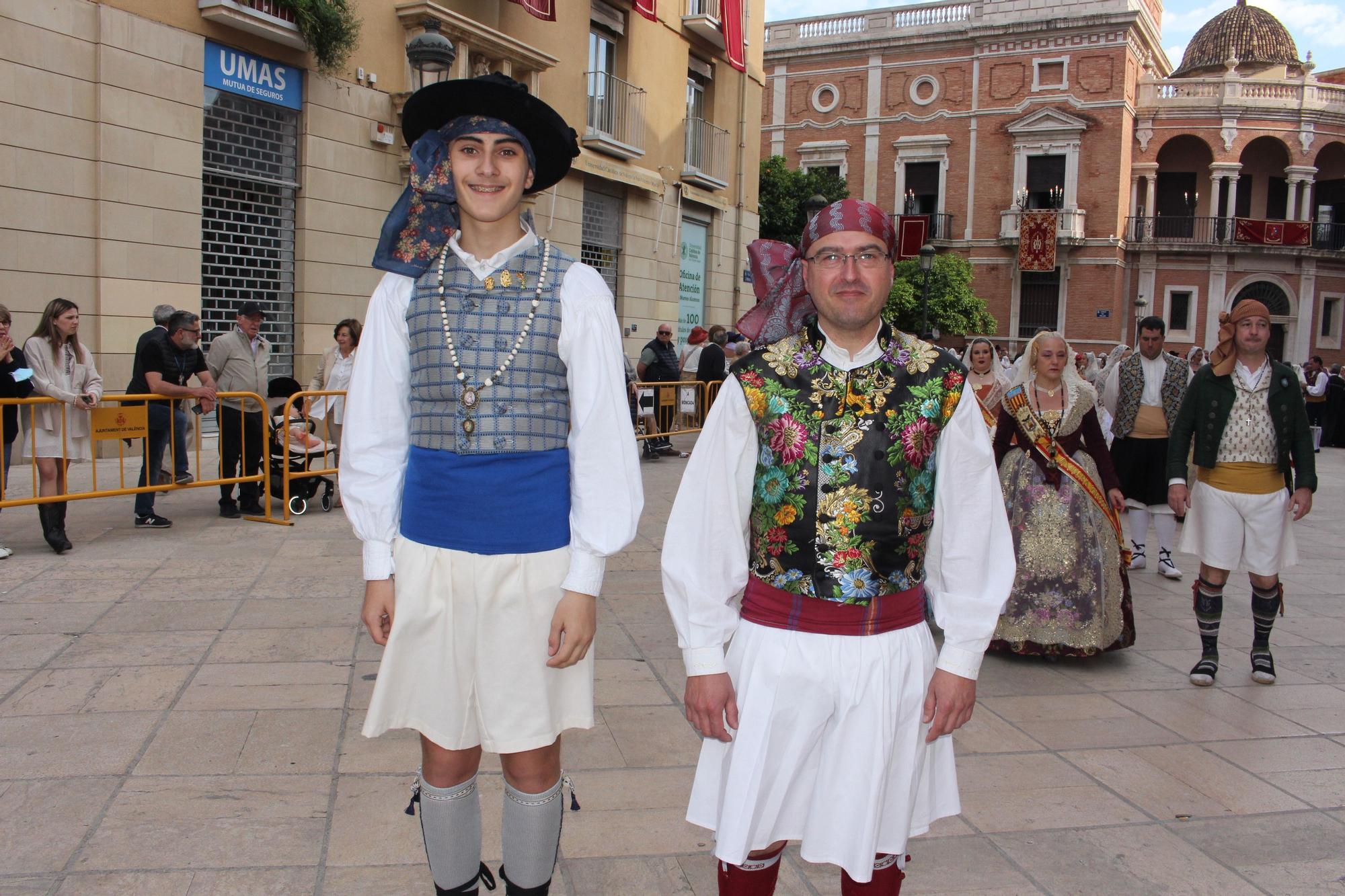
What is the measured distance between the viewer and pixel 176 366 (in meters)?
8.62

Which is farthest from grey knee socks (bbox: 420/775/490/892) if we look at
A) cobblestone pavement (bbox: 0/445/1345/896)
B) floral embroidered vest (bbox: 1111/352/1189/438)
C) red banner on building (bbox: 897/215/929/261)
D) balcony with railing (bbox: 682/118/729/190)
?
balcony with railing (bbox: 682/118/729/190)

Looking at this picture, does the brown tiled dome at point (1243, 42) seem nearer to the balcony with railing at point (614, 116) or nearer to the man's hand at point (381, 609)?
the balcony with railing at point (614, 116)

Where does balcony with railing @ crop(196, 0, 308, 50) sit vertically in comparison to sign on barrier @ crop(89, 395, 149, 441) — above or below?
above

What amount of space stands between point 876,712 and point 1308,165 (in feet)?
155

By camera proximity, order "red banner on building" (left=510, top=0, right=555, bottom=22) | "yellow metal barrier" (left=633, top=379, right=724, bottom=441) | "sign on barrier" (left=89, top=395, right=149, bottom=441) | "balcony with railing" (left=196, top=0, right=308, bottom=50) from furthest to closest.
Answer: "red banner on building" (left=510, top=0, right=555, bottom=22) → "yellow metal barrier" (left=633, top=379, right=724, bottom=441) → "balcony with railing" (left=196, top=0, right=308, bottom=50) → "sign on barrier" (left=89, top=395, right=149, bottom=441)

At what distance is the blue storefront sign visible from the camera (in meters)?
12.4

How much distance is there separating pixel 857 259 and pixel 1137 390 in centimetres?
688

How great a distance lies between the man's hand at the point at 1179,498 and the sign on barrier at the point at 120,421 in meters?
7.22

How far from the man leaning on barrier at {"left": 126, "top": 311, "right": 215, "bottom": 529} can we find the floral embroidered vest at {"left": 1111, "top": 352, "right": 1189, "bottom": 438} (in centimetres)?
726

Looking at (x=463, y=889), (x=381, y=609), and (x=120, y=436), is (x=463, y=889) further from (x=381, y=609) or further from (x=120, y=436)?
(x=120, y=436)

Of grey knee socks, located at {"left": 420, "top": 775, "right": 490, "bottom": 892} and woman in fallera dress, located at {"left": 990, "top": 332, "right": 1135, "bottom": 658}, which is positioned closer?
grey knee socks, located at {"left": 420, "top": 775, "right": 490, "bottom": 892}

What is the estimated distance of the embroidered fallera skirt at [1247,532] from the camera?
5.47 metres

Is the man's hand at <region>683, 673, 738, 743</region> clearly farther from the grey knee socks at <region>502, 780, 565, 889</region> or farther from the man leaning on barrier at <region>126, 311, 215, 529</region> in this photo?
the man leaning on barrier at <region>126, 311, 215, 529</region>

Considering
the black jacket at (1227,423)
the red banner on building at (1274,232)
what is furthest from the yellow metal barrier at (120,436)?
the red banner on building at (1274,232)
